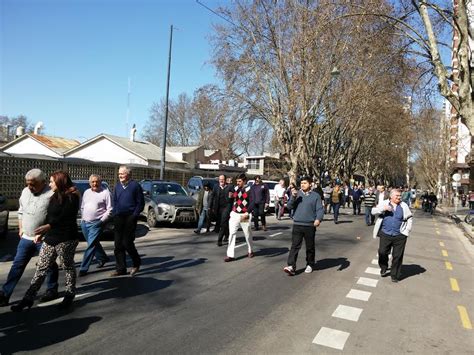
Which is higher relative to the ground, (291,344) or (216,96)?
(216,96)

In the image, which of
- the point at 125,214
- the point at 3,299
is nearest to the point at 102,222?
the point at 125,214

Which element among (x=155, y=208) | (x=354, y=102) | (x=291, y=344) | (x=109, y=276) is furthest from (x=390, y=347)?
(x=354, y=102)

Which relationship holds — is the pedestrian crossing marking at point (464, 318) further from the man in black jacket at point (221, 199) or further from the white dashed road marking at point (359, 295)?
the man in black jacket at point (221, 199)

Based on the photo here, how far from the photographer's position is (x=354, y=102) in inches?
1252

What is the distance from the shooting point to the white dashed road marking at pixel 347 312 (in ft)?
18.4

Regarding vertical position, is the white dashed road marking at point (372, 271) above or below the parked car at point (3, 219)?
below

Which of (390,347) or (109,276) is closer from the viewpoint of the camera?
(390,347)

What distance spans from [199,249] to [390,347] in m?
6.24

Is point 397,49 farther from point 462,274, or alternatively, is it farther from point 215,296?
point 215,296

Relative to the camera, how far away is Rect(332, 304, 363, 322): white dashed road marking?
5603 mm

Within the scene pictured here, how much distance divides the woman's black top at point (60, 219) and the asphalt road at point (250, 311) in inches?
35.1

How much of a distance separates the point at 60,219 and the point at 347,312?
3901mm

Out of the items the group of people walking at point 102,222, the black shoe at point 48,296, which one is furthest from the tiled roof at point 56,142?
the black shoe at point 48,296

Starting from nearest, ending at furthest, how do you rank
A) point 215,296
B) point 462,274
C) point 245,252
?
point 215,296 < point 462,274 < point 245,252
